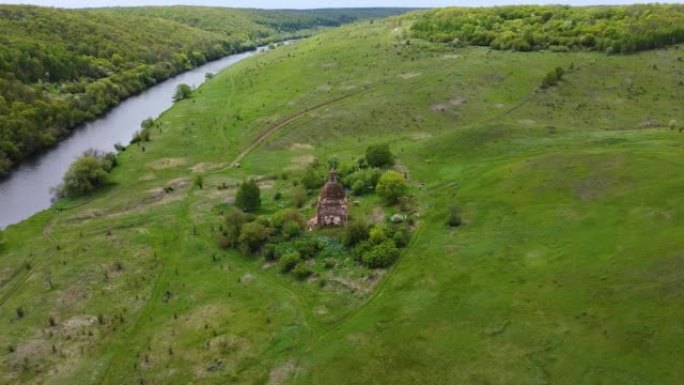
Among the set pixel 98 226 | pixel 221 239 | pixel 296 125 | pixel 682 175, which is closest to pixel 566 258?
pixel 682 175

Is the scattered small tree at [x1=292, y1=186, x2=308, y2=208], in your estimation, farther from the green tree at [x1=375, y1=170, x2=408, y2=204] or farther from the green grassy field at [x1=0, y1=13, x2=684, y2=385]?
the green tree at [x1=375, y1=170, x2=408, y2=204]

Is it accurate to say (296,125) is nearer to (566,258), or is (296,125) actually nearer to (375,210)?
(375,210)

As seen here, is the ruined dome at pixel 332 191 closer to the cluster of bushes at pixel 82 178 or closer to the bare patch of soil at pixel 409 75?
the cluster of bushes at pixel 82 178

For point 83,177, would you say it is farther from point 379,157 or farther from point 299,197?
point 379,157

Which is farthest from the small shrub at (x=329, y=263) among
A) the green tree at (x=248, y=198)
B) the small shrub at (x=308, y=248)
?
the green tree at (x=248, y=198)

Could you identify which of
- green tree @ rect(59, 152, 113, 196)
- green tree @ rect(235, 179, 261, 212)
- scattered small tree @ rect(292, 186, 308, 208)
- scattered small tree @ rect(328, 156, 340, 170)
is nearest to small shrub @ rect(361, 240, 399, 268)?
scattered small tree @ rect(292, 186, 308, 208)

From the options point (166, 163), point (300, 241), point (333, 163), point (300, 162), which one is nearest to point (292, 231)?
point (300, 241)

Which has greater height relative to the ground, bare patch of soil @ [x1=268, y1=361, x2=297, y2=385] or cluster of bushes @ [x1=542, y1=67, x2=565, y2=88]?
cluster of bushes @ [x1=542, y1=67, x2=565, y2=88]
